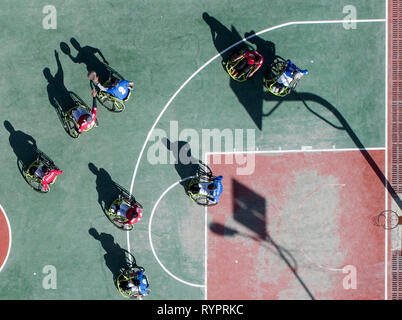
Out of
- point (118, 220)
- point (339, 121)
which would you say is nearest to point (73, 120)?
point (118, 220)

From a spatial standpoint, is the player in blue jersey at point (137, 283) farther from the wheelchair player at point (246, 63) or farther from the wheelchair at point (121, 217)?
the wheelchair player at point (246, 63)

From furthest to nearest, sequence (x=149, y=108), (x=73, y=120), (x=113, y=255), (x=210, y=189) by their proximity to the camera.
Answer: (x=113, y=255)
(x=149, y=108)
(x=73, y=120)
(x=210, y=189)

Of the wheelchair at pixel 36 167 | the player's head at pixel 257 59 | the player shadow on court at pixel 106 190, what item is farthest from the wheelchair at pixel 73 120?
the player's head at pixel 257 59

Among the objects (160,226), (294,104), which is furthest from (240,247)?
(294,104)

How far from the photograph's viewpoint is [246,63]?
60.1 feet

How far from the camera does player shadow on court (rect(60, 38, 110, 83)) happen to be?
18.9m

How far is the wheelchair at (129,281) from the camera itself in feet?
61.9

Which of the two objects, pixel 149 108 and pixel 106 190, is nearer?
pixel 149 108

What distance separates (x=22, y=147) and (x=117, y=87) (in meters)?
5.68

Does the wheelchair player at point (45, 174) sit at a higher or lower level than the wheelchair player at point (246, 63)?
lower

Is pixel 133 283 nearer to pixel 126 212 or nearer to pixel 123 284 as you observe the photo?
pixel 123 284

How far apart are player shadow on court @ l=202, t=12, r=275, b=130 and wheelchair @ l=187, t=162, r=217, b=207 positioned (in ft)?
11.1

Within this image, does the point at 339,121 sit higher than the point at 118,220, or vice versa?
the point at 339,121

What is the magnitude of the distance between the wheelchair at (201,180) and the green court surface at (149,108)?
0.42 metres
